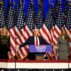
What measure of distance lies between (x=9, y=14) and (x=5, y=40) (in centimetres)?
124

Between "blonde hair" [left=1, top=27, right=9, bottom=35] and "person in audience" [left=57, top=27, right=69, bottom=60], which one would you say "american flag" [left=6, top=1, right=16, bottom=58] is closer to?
"blonde hair" [left=1, top=27, right=9, bottom=35]

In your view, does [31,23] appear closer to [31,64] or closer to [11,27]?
[11,27]

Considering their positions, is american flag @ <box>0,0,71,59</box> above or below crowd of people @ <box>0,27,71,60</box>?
above

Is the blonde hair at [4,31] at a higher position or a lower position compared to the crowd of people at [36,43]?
higher

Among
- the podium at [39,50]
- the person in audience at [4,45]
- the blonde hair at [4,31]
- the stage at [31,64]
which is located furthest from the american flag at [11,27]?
the stage at [31,64]

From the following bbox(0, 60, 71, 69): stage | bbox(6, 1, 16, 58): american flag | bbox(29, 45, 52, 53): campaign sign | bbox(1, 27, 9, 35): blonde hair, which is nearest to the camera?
bbox(0, 60, 71, 69): stage

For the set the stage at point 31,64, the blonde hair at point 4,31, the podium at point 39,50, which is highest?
the blonde hair at point 4,31

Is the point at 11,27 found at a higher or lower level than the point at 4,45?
higher

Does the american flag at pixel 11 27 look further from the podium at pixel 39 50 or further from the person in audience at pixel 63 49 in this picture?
the person in audience at pixel 63 49

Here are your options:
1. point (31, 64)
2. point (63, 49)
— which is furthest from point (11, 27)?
point (31, 64)

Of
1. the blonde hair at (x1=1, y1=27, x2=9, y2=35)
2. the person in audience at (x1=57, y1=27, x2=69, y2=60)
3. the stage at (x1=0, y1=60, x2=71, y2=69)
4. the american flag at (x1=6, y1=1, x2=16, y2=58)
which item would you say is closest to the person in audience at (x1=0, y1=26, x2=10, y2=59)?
the blonde hair at (x1=1, y1=27, x2=9, y2=35)

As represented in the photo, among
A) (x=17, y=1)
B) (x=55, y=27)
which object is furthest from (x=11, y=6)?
(x=55, y=27)

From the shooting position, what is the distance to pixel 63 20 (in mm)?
10203

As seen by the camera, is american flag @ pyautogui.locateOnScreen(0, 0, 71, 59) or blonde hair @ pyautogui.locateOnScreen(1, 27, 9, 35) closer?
blonde hair @ pyautogui.locateOnScreen(1, 27, 9, 35)
